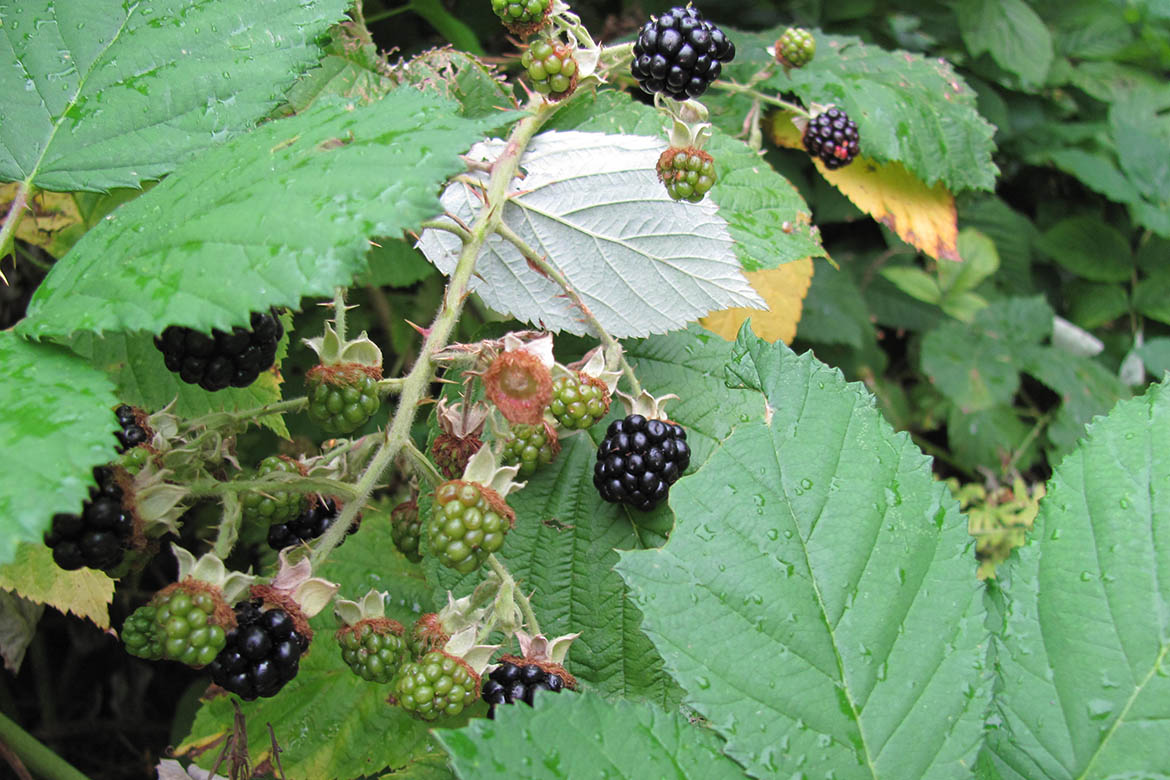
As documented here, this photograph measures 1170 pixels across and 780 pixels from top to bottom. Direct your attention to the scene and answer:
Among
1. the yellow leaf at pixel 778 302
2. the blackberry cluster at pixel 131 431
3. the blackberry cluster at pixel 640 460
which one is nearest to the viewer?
the blackberry cluster at pixel 131 431

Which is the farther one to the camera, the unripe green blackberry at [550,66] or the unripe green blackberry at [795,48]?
the unripe green blackberry at [795,48]

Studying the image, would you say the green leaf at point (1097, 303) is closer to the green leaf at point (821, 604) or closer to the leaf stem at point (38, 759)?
the green leaf at point (821, 604)

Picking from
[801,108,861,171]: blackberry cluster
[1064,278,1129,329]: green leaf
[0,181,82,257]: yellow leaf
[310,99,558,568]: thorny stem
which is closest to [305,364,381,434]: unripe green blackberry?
[310,99,558,568]: thorny stem

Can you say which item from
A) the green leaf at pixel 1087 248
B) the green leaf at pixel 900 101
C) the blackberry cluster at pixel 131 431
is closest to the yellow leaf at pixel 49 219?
the blackberry cluster at pixel 131 431

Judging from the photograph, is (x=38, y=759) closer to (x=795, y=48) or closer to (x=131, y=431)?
(x=131, y=431)

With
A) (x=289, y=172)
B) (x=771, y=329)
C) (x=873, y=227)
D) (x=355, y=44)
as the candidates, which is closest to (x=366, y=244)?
(x=289, y=172)

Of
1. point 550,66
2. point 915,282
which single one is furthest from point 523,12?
point 915,282
